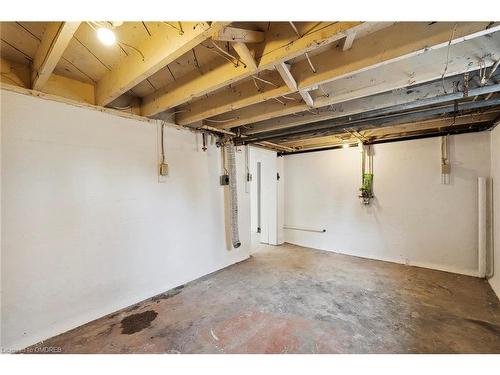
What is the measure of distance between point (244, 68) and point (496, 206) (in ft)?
11.5

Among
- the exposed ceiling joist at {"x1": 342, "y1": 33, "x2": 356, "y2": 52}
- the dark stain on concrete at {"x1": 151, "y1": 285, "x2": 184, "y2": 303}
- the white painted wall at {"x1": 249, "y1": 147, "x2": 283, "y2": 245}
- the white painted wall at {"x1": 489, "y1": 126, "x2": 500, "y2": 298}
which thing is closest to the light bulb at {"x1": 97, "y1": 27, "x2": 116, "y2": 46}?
the exposed ceiling joist at {"x1": 342, "y1": 33, "x2": 356, "y2": 52}

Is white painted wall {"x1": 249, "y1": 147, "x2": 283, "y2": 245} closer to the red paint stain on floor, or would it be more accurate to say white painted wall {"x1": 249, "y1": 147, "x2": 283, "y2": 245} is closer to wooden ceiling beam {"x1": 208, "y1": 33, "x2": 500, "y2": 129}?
wooden ceiling beam {"x1": 208, "y1": 33, "x2": 500, "y2": 129}

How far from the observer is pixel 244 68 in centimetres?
161

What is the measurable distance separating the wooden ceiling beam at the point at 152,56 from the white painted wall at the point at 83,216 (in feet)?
1.39

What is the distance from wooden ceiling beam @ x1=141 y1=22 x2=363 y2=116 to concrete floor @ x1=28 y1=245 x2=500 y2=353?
2.17 meters

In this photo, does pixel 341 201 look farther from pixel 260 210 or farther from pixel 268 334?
pixel 268 334

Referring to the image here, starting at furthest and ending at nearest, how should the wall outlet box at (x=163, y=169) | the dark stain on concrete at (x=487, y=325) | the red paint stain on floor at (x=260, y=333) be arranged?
the wall outlet box at (x=163, y=169) < the dark stain on concrete at (x=487, y=325) < the red paint stain on floor at (x=260, y=333)

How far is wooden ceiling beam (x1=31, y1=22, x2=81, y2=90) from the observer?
4.03 feet

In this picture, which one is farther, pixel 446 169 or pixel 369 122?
pixel 446 169

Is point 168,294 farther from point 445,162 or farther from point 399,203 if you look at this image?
point 445,162

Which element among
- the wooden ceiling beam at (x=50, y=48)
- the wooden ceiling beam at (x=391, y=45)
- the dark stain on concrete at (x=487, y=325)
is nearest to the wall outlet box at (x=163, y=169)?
the wooden ceiling beam at (x=50, y=48)

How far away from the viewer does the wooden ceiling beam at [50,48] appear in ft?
4.03

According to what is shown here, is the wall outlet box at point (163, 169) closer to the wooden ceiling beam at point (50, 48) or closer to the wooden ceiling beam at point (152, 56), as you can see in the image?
the wooden ceiling beam at point (152, 56)

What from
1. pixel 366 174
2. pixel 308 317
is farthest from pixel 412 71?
pixel 366 174
